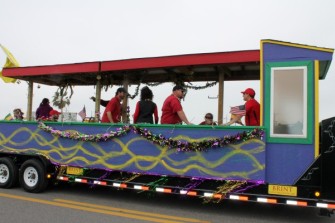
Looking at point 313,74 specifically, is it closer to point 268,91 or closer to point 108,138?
point 268,91

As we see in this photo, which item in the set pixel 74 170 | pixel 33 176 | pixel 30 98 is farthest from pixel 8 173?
pixel 30 98

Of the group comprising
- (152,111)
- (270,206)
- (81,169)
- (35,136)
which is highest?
(152,111)

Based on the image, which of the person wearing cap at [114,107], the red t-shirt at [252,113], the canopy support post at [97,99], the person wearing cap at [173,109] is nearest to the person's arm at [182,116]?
the person wearing cap at [173,109]

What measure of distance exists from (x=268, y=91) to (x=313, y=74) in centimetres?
71

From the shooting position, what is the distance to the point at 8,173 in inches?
336

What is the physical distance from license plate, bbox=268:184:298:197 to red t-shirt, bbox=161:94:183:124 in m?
2.13

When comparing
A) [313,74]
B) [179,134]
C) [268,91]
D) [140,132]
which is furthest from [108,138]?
[313,74]

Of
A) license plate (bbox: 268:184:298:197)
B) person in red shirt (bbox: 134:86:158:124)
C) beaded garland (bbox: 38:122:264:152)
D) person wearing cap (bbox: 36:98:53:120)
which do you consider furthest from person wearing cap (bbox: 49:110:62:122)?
license plate (bbox: 268:184:298:197)

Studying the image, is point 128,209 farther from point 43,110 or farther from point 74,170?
point 43,110

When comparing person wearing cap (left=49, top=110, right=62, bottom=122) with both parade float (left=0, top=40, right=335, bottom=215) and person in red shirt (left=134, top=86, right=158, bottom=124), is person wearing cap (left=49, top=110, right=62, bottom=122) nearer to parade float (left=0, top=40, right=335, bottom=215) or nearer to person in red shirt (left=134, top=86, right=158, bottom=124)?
parade float (left=0, top=40, right=335, bottom=215)

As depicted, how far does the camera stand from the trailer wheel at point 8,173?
8469 millimetres

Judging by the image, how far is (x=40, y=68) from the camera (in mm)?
9164

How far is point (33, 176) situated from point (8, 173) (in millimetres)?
745

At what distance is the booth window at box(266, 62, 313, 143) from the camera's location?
580 cm
